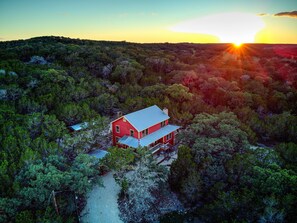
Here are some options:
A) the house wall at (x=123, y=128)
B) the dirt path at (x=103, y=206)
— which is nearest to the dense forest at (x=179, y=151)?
the dirt path at (x=103, y=206)

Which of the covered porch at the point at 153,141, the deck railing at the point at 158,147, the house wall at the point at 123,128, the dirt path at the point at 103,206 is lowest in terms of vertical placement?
the dirt path at the point at 103,206

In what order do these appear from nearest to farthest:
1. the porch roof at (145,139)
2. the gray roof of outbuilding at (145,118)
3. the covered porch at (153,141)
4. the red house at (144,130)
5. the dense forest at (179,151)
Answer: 1. the dense forest at (179,151)
2. the porch roof at (145,139)
3. the covered porch at (153,141)
4. the red house at (144,130)
5. the gray roof of outbuilding at (145,118)

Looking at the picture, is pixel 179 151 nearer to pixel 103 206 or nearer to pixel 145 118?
pixel 145 118

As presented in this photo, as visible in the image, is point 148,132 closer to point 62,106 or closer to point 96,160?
point 96,160

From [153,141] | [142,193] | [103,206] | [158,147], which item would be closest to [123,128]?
[153,141]

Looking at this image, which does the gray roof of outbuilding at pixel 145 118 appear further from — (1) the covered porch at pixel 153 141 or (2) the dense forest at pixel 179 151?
(2) the dense forest at pixel 179 151

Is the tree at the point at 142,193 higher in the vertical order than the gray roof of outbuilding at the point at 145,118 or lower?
lower

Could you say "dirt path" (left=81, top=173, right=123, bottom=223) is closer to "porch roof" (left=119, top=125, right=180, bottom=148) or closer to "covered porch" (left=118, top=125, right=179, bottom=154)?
"porch roof" (left=119, top=125, right=180, bottom=148)

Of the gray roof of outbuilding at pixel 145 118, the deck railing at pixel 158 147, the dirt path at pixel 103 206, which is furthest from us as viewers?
the deck railing at pixel 158 147
